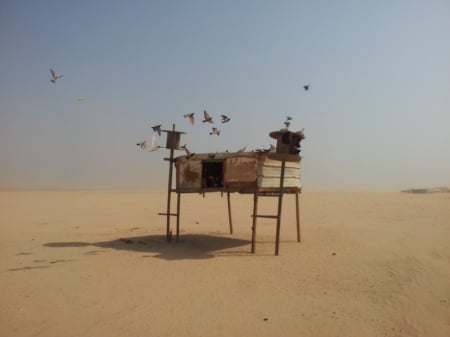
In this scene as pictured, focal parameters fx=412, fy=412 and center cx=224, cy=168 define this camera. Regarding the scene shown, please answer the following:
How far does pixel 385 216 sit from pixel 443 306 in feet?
57.6

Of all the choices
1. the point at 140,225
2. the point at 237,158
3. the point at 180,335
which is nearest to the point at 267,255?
the point at 237,158

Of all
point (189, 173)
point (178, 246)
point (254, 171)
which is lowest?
point (178, 246)

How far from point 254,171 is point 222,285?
4604 mm

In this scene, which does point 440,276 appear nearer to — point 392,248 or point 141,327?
point 392,248

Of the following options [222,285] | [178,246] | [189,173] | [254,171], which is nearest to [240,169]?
[254,171]

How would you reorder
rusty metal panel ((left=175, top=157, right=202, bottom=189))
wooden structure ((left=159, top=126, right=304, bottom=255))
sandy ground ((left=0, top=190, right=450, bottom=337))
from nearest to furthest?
1. sandy ground ((left=0, top=190, right=450, bottom=337))
2. wooden structure ((left=159, top=126, right=304, bottom=255))
3. rusty metal panel ((left=175, top=157, right=202, bottom=189))

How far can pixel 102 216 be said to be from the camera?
25062 millimetres

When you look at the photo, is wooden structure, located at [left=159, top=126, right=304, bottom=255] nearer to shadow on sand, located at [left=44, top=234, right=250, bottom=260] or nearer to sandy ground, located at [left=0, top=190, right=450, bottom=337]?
shadow on sand, located at [left=44, top=234, right=250, bottom=260]

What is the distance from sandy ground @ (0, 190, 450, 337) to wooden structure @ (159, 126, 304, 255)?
69.9 inches

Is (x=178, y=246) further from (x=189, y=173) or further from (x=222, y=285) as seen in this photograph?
(x=222, y=285)

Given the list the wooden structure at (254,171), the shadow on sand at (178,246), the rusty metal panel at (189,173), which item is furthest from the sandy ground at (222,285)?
the rusty metal panel at (189,173)

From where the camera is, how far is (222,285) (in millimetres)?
9797

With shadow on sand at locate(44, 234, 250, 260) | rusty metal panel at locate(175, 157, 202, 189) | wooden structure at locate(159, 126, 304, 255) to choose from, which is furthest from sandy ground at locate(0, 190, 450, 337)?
rusty metal panel at locate(175, 157, 202, 189)

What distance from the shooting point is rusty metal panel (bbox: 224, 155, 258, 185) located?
13406mm
